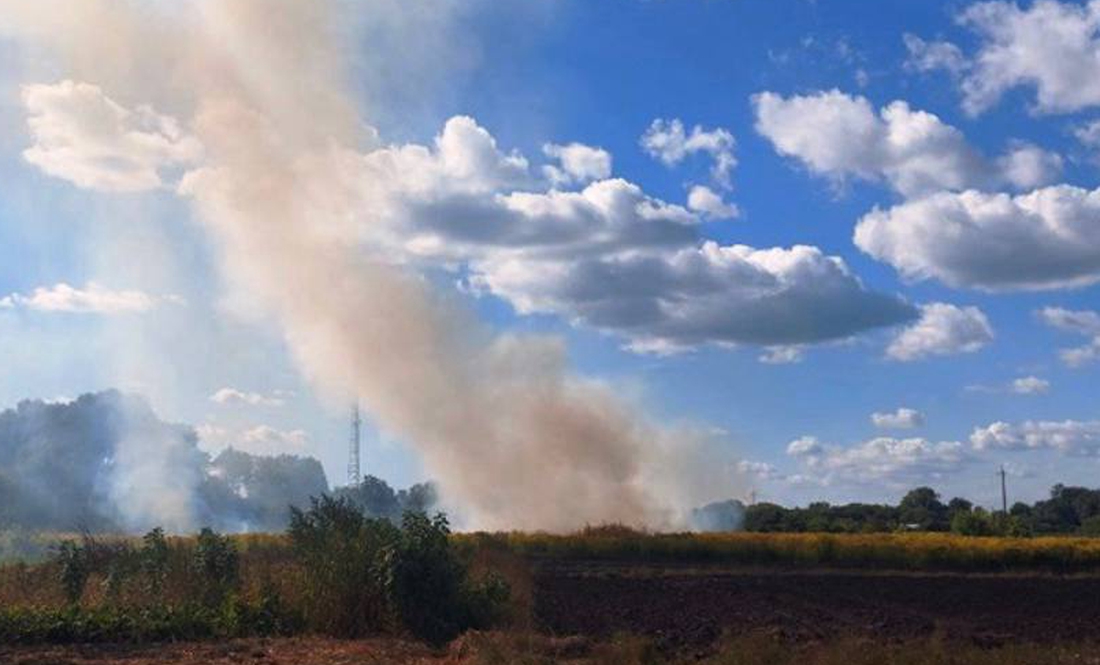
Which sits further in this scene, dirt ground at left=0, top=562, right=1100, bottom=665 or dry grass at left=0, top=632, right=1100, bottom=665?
dirt ground at left=0, top=562, right=1100, bottom=665

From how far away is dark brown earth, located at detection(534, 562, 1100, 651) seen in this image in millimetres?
24688

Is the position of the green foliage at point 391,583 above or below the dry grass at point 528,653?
above

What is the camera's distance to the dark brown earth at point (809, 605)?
972 inches

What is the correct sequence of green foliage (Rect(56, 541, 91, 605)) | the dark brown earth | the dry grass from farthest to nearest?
the dark brown earth
green foliage (Rect(56, 541, 91, 605))
the dry grass

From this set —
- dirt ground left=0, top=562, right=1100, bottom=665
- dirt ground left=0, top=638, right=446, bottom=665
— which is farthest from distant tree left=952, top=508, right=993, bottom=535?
dirt ground left=0, top=638, right=446, bottom=665

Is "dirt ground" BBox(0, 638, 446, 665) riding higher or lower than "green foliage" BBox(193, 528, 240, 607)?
lower

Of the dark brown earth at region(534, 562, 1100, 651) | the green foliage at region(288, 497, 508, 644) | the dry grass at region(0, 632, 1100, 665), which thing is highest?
the green foliage at region(288, 497, 508, 644)

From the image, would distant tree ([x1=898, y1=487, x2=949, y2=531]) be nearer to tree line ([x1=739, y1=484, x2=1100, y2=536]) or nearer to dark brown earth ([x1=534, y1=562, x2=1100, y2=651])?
tree line ([x1=739, y1=484, x2=1100, y2=536])

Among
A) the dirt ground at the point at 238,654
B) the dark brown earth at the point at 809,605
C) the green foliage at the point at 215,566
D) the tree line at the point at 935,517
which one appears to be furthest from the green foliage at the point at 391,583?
the tree line at the point at 935,517

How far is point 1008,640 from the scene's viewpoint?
2233 cm

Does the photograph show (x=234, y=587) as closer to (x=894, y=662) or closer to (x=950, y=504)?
(x=894, y=662)

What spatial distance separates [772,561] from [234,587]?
37.9m

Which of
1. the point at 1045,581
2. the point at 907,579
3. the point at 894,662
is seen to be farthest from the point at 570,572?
the point at 894,662

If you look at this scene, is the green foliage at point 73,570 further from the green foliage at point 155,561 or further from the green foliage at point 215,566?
the green foliage at point 215,566
